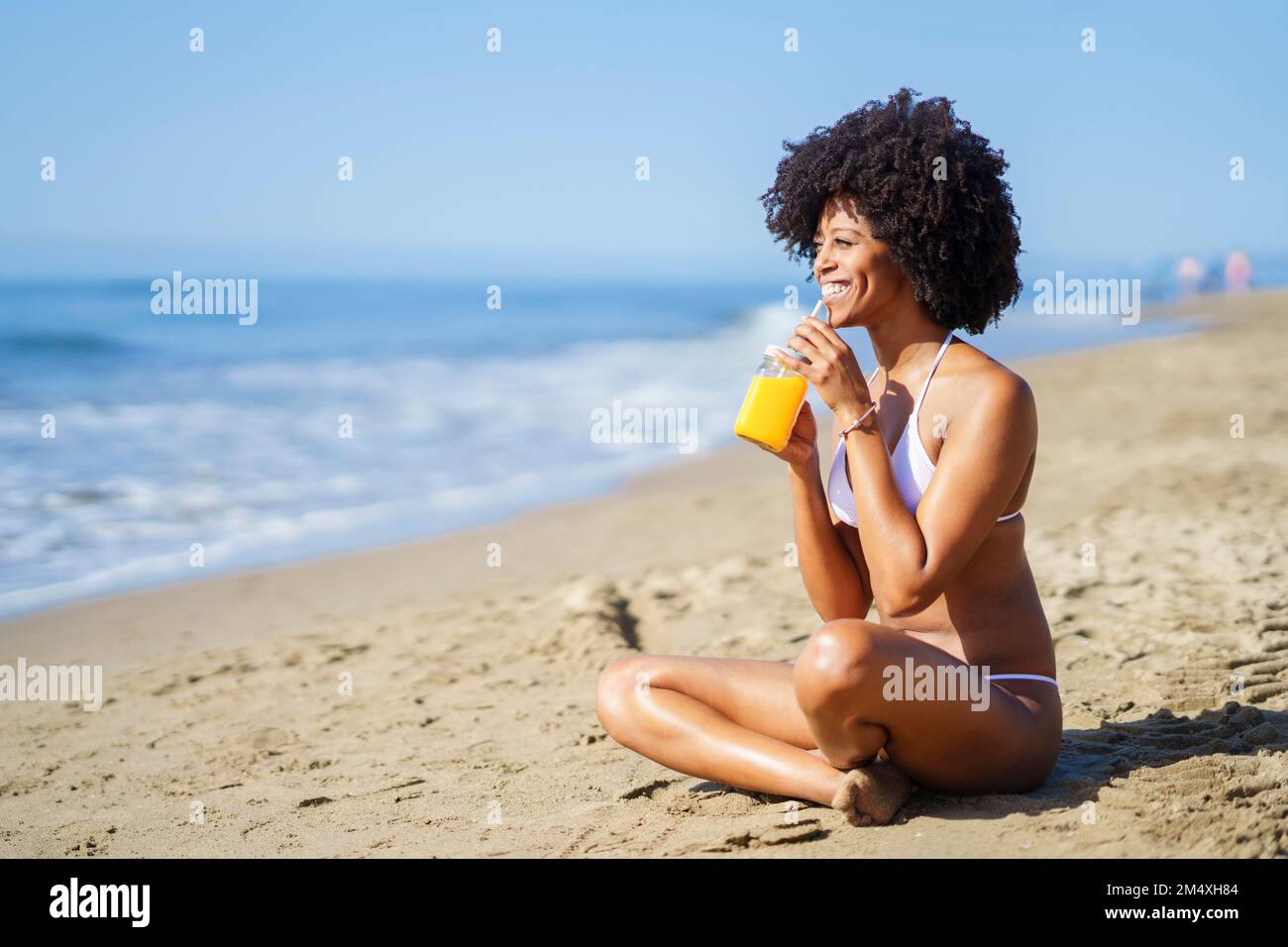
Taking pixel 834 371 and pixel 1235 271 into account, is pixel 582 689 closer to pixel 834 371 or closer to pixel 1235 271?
pixel 834 371

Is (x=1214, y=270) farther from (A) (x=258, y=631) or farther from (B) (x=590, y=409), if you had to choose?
(A) (x=258, y=631)

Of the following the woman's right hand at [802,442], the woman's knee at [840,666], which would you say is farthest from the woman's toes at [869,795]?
the woman's right hand at [802,442]

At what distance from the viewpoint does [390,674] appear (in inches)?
201

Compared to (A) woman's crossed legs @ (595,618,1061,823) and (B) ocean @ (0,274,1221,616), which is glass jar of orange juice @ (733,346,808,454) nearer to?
(A) woman's crossed legs @ (595,618,1061,823)

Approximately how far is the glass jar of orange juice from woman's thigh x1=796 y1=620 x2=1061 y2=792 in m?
0.56

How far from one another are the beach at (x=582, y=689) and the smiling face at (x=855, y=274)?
1249 millimetres

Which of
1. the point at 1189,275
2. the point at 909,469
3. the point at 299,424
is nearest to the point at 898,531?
the point at 909,469

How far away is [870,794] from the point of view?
286 centimetres

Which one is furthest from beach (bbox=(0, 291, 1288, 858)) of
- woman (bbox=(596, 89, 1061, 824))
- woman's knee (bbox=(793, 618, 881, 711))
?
woman's knee (bbox=(793, 618, 881, 711))

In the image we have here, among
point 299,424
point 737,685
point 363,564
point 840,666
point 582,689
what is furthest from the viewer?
point 299,424

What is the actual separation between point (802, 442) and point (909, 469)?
0.33 m

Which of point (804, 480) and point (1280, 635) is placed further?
point (1280, 635)
